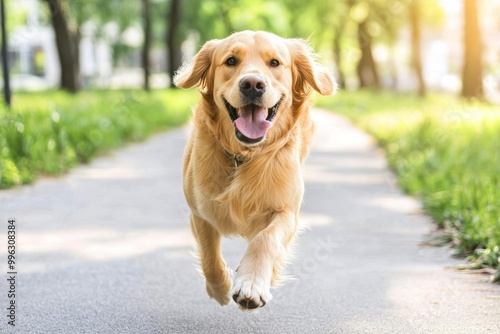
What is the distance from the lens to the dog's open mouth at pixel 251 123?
14.4 ft

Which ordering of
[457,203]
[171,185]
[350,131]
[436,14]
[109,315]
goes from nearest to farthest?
[109,315] → [457,203] → [171,185] → [350,131] → [436,14]

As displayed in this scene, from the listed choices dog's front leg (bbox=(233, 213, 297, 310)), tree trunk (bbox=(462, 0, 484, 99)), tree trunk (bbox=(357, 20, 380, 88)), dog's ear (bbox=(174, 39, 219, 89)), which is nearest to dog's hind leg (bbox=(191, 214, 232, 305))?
dog's front leg (bbox=(233, 213, 297, 310))

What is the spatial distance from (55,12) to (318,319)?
66.2ft

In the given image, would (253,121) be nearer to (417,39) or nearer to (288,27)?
(417,39)

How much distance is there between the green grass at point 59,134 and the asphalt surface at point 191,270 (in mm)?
428

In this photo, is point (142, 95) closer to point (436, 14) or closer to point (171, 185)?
point (171, 185)

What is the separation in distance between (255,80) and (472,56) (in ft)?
59.4

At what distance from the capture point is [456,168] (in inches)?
387

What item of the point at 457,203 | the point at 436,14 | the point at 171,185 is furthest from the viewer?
the point at 436,14

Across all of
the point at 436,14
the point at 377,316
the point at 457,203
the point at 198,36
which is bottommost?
the point at 198,36

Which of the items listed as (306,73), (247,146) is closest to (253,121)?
(247,146)

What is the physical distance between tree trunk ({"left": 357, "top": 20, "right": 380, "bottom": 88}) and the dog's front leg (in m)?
33.9

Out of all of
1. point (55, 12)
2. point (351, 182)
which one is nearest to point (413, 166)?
point (351, 182)

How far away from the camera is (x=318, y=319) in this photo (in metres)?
4.60
